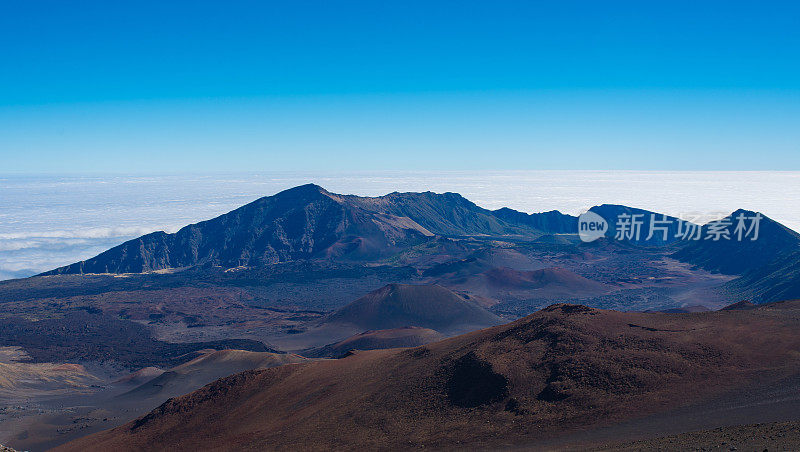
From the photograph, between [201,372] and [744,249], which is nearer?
[201,372]

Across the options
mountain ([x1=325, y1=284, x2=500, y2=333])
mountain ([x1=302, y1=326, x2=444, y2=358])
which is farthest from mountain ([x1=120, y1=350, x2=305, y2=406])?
mountain ([x1=325, y1=284, x2=500, y2=333])

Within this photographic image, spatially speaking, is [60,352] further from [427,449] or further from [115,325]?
[427,449]

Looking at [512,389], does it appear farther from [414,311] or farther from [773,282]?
[773,282]

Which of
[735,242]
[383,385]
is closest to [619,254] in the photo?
[735,242]

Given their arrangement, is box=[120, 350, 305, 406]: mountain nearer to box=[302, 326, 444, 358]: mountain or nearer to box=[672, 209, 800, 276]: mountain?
box=[302, 326, 444, 358]: mountain

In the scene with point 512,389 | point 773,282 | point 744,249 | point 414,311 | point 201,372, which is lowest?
point 201,372

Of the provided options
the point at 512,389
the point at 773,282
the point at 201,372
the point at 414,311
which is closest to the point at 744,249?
the point at 773,282

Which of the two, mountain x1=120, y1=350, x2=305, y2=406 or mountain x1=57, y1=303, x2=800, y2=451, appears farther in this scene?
mountain x1=120, y1=350, x2=305, y2=406
